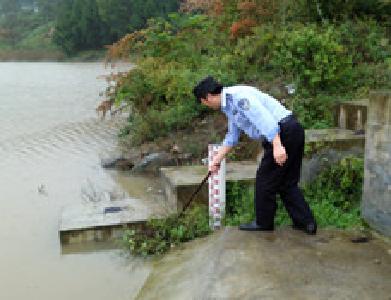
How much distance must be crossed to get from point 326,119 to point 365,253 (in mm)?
4222

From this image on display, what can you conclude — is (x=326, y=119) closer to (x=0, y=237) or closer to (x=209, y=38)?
(x=0, y=237)

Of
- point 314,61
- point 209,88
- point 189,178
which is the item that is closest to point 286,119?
point 209,88

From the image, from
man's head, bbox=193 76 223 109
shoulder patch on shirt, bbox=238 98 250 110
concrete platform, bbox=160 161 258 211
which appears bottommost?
concrete platform, bbox=160 161 258 211

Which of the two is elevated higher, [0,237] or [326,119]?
[326,119]

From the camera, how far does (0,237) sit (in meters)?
6.54

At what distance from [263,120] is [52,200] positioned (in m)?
4.55

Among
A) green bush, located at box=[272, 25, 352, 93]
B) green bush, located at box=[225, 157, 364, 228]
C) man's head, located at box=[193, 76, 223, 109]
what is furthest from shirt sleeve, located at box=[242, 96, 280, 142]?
green bush, located at box=[272, 25, 352, 93]

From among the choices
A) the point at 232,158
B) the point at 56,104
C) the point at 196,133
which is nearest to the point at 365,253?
the point at 232,158

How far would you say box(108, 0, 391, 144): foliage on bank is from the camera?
925cm

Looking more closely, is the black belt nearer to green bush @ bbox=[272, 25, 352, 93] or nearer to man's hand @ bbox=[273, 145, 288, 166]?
man's hand @ bbox=[273, 145, 288, 166]

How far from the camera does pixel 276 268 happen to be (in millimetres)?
4113

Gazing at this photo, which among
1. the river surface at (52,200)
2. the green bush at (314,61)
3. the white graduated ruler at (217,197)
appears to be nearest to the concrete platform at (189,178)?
the white graduated ruler at (217,197)

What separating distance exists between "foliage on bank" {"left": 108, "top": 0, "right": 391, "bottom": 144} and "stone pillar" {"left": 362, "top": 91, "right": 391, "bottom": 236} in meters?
3.34

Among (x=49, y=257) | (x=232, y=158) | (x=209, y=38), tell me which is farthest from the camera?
(x=209, y=38)
